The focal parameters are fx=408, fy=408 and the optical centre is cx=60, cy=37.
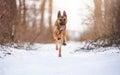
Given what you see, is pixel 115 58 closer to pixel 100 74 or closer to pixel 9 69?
pixel 100 74

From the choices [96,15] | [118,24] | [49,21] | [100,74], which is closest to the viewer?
[100,74]

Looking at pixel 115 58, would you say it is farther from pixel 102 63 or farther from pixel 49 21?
pixel 49 21

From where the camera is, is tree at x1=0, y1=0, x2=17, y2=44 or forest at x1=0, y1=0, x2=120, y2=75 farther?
tree at x1=0, y1=0, x2=17, y2=44

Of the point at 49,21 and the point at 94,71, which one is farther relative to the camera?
the point at 49,21

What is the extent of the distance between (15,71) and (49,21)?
21831 mm

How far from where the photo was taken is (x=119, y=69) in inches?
303

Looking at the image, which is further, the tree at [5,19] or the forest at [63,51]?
the tree at [5,19]

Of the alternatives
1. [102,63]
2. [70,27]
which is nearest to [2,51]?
[102,63]

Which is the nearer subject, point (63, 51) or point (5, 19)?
point (5, 19)

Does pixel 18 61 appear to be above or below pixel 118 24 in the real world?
below

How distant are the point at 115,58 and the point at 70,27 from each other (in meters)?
18.6

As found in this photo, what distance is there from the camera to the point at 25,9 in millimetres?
19188

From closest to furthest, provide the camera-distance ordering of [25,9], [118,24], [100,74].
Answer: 1. [100,74]
2. [118,24]
3. [25,9]

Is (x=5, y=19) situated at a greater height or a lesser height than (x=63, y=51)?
greater
